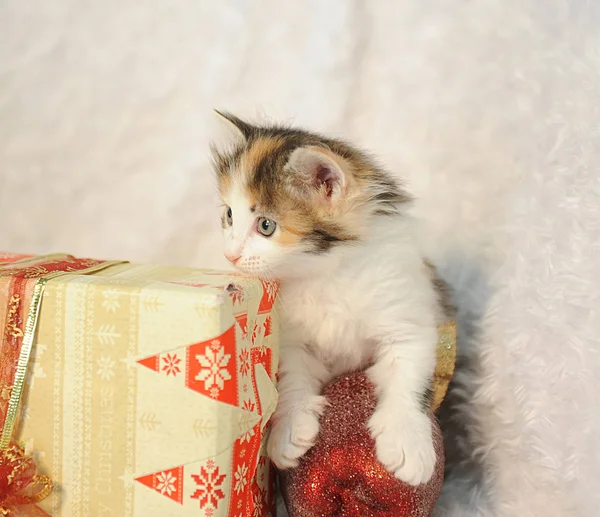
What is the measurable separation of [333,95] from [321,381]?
0.76m

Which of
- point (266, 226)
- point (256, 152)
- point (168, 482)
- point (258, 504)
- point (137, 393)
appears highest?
point (256, 152)

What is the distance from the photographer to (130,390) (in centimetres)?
76

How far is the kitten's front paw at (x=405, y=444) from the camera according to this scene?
0.85m

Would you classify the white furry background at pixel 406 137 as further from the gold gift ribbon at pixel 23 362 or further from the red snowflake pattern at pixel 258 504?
the gold gift ribbon at pixel 23 362

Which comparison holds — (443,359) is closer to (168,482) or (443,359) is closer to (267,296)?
(267,296)

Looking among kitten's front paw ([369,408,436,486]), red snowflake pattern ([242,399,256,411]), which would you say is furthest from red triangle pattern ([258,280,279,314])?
kitten's front paw ([369,408,436,486])

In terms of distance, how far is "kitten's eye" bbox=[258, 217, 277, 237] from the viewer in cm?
91

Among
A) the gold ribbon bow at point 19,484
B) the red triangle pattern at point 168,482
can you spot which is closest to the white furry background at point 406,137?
the red triangle pattern at point 168,482

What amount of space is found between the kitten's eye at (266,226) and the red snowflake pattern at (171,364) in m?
0.25

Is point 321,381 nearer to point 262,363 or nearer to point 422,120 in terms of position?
point 262,363

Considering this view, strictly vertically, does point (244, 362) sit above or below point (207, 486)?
above

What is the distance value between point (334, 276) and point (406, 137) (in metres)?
0.61

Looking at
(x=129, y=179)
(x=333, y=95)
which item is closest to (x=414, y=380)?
(x=333, y=95)

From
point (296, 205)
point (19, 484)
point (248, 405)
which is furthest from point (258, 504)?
point (296, 205)
